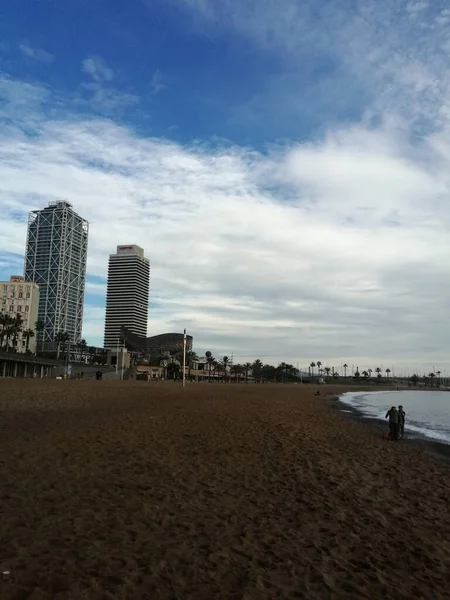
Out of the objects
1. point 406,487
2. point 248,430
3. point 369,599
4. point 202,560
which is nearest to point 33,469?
point 202,560

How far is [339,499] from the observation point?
952 centimetres

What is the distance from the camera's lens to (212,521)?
7.56 meters

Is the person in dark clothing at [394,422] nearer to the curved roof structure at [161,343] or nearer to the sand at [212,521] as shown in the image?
the sand at [212,521]

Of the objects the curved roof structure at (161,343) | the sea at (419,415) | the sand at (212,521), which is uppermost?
the curved roof structure at (161,343)

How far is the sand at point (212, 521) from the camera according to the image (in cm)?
530

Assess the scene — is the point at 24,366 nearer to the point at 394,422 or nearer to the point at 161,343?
the point at 161,343

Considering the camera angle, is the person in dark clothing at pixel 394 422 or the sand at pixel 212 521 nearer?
the sand at pixel 212 521

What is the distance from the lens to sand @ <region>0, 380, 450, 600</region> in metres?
5.30

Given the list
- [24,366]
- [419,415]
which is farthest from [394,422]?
[24,366]

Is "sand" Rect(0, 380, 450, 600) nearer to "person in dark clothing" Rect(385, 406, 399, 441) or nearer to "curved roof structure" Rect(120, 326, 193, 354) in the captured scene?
"person in dark clothing" Rect(385, 406, 399, 441)

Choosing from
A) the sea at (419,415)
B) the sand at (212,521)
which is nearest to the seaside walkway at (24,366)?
the sea at (419,415)

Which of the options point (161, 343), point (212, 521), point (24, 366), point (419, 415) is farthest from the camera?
point (161, 343)

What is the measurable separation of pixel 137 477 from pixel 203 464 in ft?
7.49

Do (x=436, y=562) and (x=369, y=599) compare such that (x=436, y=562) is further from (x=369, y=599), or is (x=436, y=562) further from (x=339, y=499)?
(x=339, y=499)
